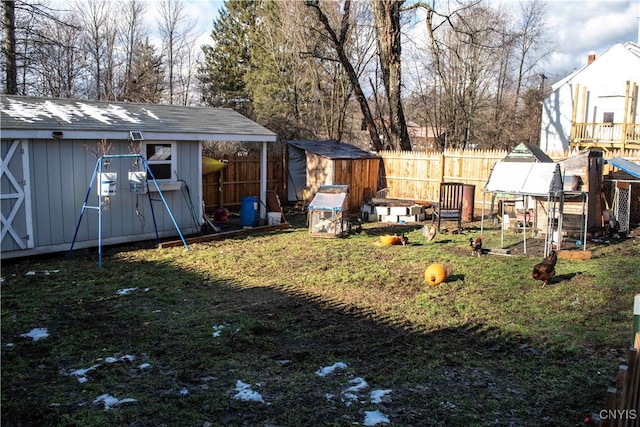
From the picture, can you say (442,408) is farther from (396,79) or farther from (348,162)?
(396,79)

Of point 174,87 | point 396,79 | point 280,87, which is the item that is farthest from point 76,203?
point 174,87

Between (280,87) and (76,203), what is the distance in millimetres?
20533

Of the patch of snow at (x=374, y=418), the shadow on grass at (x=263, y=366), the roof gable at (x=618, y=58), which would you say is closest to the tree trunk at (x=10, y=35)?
the shadow on grass at (x=263, y=366)

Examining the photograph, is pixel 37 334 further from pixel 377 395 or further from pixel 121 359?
pixel 377 395

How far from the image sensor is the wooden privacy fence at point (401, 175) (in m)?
17.3

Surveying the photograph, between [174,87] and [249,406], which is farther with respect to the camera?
[174,87]

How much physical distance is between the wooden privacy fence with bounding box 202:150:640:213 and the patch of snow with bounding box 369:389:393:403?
13.0m

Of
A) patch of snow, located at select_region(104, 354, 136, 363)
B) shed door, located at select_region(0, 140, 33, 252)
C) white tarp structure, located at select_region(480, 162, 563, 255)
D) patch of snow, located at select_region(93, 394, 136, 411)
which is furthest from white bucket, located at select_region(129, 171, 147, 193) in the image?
white tarp structure, located at select_region(480, 162, 563, 255)

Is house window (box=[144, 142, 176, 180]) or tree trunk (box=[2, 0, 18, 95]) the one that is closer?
house window (box=[144, 142, 176, 180])

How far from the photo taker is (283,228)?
14367 mm

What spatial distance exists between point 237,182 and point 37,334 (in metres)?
12.0

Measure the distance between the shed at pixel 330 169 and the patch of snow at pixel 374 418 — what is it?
1310 centimetres

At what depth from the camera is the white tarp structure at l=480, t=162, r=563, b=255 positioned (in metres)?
10.1

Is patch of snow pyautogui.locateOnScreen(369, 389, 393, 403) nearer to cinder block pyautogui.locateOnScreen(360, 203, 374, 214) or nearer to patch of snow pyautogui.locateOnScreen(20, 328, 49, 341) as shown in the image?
patch of snow pyautogui.locateOnScreen(20, 328, 49, 341)
